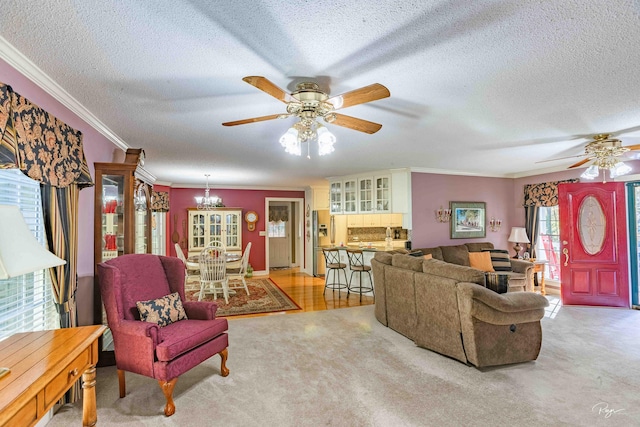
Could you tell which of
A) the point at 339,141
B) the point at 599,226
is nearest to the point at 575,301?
the point at 599,226

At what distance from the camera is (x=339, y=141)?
3891mm

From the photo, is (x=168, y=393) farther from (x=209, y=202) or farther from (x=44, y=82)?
(x=209, y=202)

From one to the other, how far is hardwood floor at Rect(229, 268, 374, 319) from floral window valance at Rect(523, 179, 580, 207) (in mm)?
3863

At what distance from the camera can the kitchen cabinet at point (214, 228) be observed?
8.03 meters

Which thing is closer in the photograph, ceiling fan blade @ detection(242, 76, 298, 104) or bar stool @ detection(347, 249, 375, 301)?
ceiling fan blade @ detection(242, 76, 298, 104)

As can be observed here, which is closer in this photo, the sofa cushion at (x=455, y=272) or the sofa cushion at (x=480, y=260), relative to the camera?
the sofa cushion at (x=455, y=272)

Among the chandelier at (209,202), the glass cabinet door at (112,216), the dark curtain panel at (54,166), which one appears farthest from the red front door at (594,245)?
the chandelier at (209,202)

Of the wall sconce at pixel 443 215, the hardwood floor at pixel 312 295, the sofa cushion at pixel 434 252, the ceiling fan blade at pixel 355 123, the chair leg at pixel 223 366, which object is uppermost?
the ceiling fan blade at pixel 355 123

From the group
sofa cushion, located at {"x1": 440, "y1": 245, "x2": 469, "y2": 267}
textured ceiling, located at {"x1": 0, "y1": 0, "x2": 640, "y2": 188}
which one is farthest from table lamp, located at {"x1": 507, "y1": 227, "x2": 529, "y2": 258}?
textured ceiling, located at {"x1": 0, "y1": 0, "x2": 640, "y2": 188}

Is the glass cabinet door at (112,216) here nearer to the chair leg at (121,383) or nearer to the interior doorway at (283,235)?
the chair leg at (121,383)

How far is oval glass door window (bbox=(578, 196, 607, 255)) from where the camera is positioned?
5.32 metres

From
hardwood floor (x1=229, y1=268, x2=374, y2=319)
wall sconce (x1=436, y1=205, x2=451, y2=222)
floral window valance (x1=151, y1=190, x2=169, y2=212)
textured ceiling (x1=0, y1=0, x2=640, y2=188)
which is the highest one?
textured ceiling (x1=0, y1=0, x2=640, y2=188)

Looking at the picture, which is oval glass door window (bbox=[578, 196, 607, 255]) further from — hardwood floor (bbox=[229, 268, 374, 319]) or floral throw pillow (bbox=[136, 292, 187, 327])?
floral throw pillow (bbox=[136, 292, 187, 327])

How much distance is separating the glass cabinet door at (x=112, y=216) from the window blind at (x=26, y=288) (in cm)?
75
